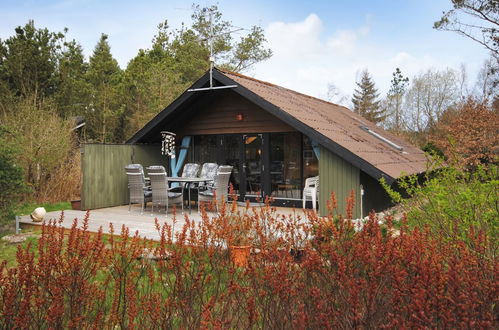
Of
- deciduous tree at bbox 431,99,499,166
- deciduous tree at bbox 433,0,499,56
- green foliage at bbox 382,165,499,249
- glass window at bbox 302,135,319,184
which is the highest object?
deciduous tree at bbox 433,0,499,56

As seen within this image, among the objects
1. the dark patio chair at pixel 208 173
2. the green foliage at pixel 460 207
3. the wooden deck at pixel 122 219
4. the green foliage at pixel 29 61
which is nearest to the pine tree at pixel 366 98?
the green foliage at pixel 29 61

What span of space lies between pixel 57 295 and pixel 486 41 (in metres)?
15.1

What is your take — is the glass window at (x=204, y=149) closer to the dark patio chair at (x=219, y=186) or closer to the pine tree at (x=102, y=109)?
the dark patio chair at (x=219, y=186)

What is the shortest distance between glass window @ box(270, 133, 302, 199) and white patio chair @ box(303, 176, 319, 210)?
428 millimetres

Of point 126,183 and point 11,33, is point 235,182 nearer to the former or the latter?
point 126,183

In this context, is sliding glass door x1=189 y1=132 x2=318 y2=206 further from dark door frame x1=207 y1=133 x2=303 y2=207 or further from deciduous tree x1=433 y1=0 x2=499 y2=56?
deciduous tree x1=433 y1=0 x2=499 y2=56

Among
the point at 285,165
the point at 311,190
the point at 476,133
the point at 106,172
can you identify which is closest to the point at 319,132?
the point at 311,190

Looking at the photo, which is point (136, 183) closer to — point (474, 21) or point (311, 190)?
point (311, 190)

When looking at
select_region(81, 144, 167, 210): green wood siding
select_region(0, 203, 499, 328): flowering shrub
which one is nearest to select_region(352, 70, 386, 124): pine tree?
select_region(81, 144, 167, 210): green wood siding

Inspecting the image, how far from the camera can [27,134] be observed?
12578mm

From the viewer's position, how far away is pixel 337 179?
30.8ft

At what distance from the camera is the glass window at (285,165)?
37.1ft

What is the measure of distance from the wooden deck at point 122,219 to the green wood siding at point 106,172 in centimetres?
32

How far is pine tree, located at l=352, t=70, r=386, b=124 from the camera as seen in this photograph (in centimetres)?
4028
